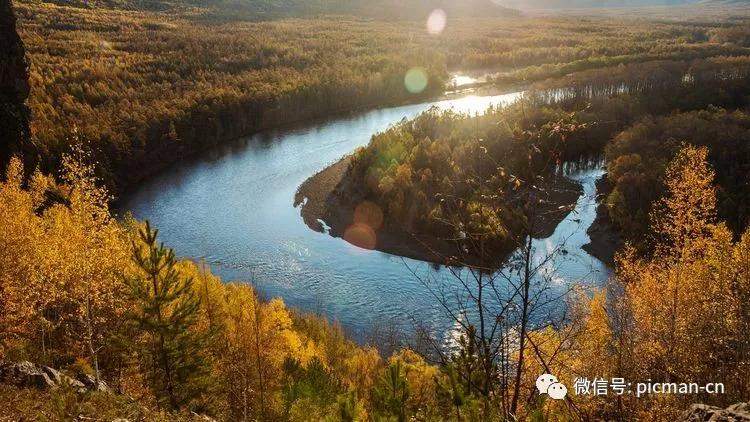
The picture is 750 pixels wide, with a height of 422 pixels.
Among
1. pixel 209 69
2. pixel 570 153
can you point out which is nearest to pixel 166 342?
pixel 570 153

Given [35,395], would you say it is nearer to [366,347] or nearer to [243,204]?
[366,347]

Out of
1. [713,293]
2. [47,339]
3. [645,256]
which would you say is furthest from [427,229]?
[47,339]

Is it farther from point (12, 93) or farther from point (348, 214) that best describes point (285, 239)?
point (12, 93)

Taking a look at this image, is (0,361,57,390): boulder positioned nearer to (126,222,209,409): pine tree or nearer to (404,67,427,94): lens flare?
(126,222,209,409): pine tree

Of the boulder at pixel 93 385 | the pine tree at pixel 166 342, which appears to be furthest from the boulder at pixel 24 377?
the pine tree at pixel 166 342

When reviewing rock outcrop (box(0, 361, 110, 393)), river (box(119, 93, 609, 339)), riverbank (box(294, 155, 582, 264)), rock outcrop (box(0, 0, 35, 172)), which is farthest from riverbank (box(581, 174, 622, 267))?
rock outcrop (box(0, 0, 35, 172))

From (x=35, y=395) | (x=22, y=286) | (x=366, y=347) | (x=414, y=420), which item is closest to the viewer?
(x=414, y=420)
